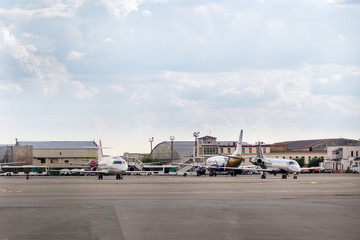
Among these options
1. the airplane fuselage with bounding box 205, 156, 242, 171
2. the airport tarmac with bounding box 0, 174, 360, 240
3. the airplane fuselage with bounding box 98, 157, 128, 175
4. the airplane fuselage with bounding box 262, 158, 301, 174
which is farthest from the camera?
the airplane fuselage with bounding box 205, 156, 242, 171

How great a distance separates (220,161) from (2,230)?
4369 inches

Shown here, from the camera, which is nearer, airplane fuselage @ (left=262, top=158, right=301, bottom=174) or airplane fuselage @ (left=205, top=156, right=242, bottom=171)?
airplane fuselage @ (left=262, top=158, right=301, bottom=174)

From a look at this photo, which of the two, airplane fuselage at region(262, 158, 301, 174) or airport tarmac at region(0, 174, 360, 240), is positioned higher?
airplane fuselage at region(262, 158, 301, 174)

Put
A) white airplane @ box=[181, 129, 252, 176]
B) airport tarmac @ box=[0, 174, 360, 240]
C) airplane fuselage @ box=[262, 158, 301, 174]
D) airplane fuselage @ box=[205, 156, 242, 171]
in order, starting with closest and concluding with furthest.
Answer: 1. airport tarmac @ box=[0, 174, 360, 240]
2. airplane fuselage @ box=[262, 158, 301, 174]
3. white airplane @ box=[181, 129, 252, 176]
4. airplane fuselage @ box=[205, 156, 242, 171]

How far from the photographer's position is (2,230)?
2034 centimetres

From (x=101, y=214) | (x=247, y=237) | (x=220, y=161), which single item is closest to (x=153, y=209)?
(x=101, y=214)

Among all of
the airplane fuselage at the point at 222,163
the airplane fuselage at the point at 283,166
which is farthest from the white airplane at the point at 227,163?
the airplane fuselage at the point at 283,166

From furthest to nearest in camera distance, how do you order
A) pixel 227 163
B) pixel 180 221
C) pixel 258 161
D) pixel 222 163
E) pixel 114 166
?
1. pixel 222 163
2. pixel 227 163
3. pixel 258 161
4. pixel 114 166
5. pixel 180 221

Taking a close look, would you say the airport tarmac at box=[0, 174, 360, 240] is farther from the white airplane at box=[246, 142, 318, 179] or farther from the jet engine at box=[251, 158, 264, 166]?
the jet engine at box=[251, 158, 264, 166]

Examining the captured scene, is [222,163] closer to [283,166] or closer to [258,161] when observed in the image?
[258,161]

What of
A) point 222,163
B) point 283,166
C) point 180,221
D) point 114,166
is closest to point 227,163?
point 222,163

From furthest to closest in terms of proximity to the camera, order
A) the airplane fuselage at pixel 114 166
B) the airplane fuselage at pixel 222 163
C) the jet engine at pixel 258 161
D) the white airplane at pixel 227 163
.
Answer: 1. the airplane fuselage at pixel 222 163
2. the white airplane at pixel 227 163
3. the jet engine at pixel 258 161
4. the airplane fuselage at pixel 114 166

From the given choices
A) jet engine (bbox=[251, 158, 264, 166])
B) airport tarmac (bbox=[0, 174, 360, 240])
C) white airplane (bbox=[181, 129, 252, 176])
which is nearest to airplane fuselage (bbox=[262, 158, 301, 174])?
jet engine (bbox=[251, 158, 264, 166])

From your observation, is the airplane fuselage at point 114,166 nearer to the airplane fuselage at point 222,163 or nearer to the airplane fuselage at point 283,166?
the airplane fuselage at point 283,166
